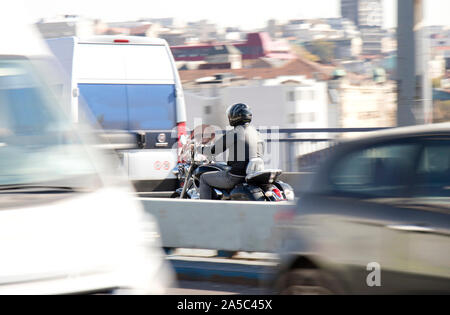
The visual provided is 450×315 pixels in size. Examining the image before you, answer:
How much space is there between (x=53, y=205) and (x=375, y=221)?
5.97 ft

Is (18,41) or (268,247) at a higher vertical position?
(18,41)

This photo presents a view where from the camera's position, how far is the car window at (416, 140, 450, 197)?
4555 mm

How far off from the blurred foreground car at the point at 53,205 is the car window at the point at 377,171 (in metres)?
1.25

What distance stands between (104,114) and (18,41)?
9056 mm

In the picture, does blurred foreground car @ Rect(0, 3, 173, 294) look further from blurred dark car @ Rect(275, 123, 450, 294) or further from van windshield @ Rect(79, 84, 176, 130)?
van windshield @ Rect(79, 84, 176, 130)

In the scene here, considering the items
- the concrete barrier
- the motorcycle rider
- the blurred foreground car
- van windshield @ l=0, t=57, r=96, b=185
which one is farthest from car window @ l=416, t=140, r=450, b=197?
the motorcycle rider

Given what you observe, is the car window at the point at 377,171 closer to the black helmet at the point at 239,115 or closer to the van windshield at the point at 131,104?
the black helmet at the point at 239,115

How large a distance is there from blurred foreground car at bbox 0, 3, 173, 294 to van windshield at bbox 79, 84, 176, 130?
8766 mm

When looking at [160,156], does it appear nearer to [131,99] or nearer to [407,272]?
[131,99]

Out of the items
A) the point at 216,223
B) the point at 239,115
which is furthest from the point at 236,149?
the point at 216,223
